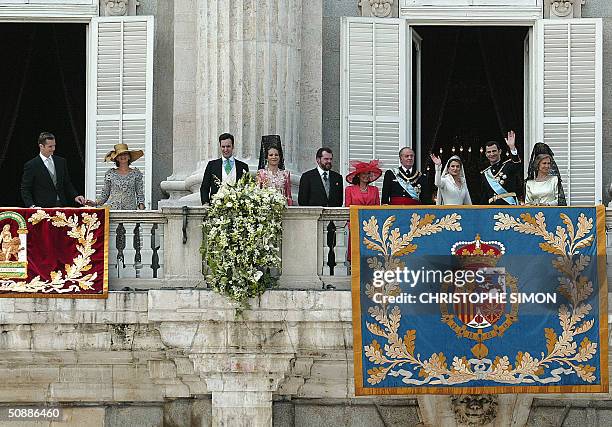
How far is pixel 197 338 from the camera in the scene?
23.7 m

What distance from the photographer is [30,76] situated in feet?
108

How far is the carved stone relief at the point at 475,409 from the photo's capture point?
2436 cm

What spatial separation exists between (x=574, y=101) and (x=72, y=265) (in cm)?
754

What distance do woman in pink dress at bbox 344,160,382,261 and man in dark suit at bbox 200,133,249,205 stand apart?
4.33 ft

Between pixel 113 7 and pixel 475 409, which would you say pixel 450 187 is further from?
pixel 113 7

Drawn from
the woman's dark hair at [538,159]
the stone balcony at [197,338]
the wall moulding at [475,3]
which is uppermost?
the wall moulding at [475,3]

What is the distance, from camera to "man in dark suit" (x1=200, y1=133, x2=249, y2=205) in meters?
24.4

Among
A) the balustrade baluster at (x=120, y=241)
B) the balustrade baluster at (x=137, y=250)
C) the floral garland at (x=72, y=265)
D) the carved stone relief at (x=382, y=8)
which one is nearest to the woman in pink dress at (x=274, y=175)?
the balustrade baluster at (x=137, y=250)

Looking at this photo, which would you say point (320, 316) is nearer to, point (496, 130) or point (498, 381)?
point (498, 381)

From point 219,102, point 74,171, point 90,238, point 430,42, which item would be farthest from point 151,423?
point 430,42

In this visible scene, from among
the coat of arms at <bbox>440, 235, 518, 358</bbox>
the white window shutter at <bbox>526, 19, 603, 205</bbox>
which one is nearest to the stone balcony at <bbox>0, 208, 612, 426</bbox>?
the coat of arms at <bbox>440, 235, 518, 358</bbox>

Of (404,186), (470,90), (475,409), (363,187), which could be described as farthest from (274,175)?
(470,90)

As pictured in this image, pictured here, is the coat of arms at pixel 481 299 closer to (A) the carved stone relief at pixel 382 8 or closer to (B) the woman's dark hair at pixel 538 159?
(B) the woman's dark hair at pixel 538 159

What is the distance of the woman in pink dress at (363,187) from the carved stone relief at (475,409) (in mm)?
2677
